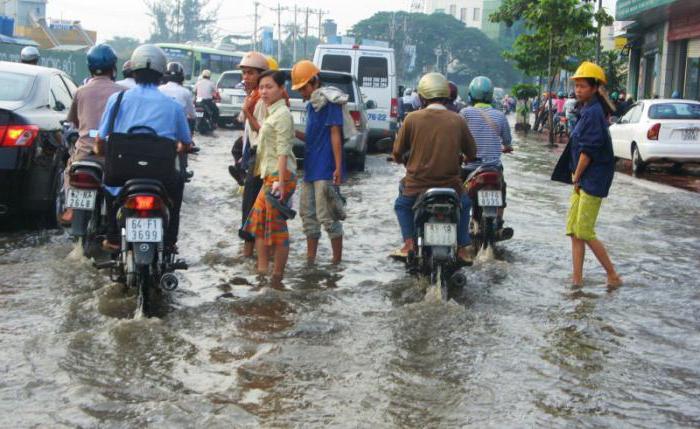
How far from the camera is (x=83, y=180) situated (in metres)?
7.28

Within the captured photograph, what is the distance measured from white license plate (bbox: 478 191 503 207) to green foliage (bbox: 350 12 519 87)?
9033 cm

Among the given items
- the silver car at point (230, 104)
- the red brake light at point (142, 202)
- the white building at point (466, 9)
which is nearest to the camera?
the red brake light at point (142, 202)

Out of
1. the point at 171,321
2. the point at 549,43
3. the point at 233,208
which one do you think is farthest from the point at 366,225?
the point at 549,43

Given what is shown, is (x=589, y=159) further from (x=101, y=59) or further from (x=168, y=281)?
(x=101, y=59)

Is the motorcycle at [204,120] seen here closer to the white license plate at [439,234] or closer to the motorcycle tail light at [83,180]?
the motorcycle tail light at [83,180]

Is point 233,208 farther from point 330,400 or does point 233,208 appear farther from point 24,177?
point 330,400

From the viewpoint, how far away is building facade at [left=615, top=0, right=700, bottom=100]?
2755cm

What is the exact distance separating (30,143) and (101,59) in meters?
1.38

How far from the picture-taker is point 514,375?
527 centimetres

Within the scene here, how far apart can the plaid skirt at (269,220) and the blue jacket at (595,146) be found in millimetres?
2184

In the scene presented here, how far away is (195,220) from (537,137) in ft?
79.5

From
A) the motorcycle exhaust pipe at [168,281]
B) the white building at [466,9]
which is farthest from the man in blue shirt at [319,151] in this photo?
the white building at [466,9]

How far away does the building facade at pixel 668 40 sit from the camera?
1085 inches

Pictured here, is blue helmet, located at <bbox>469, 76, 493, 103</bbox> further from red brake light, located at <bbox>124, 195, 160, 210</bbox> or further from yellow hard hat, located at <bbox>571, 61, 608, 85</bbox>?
red brake light, located at <bbox>124, 195, 160, 210</bbox>
